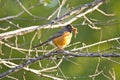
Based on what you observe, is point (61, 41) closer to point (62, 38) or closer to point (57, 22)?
point (62, 38)

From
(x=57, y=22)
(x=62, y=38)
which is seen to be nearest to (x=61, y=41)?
(x=62, y=38)

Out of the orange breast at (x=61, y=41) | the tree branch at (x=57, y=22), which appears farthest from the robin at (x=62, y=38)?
the tree branch at (x=57, y=22)

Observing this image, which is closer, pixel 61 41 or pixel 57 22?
pixel 57 22

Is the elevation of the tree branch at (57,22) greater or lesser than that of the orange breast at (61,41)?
greater

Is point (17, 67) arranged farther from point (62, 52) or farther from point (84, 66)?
point (84, 66)

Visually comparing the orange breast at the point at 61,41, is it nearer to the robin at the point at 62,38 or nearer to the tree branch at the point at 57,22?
the robin at the point at 62,38

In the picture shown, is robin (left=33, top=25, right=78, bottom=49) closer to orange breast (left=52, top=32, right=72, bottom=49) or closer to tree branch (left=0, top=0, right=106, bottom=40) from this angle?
orange breast (left=52, top=32, right=72, bottom=49)

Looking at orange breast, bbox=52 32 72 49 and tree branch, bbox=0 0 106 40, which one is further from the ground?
tree branch, bbox=0 0 106 40

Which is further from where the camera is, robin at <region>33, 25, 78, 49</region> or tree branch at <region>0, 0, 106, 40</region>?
robin at <region>33, 25, 78, 49</region>

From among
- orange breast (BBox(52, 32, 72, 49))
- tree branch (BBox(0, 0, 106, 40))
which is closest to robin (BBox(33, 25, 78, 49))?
orange breast (BBox(52, 32, 72, 49))

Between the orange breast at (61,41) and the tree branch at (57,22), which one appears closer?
the tree branch at (57,22)

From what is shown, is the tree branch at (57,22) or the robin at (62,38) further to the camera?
the robin at (62,38)

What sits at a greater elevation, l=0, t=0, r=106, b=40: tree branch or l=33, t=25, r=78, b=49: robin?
l=0, t=0, r=106, b=40: tree branch

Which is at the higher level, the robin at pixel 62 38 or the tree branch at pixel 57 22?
the tree branch at pixel 57 22
